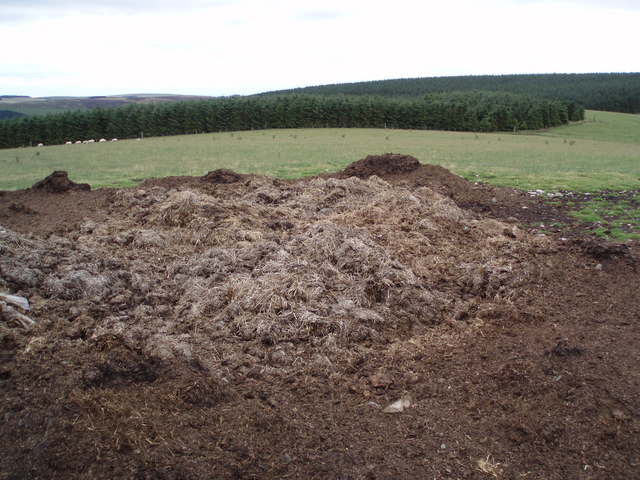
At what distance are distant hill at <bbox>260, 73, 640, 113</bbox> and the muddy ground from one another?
288 feet

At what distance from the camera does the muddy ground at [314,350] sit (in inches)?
143

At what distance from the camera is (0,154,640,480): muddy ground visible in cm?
364

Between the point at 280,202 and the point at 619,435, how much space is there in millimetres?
8626

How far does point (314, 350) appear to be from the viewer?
207 inches

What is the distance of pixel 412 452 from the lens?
379 cm

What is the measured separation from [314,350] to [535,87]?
125 meters

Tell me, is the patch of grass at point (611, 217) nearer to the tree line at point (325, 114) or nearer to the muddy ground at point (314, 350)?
the muddy ground at point (314, 350)

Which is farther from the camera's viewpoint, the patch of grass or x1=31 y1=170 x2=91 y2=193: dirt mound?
x1=31 y1=170 x2=91 y2=193: dirt mound

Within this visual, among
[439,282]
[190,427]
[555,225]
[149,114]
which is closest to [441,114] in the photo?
[149,114]

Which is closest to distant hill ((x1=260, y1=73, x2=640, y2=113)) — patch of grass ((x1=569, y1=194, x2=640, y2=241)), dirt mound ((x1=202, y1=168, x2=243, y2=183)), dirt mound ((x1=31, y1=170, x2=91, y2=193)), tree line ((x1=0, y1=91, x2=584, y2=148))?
tree line ((x1=0, y1=91, x2=584, y2=148))

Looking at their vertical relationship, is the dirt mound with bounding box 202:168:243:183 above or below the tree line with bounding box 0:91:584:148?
below

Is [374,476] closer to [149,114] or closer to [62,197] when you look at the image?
[62,197]

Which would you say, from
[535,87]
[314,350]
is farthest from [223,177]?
[535,87]

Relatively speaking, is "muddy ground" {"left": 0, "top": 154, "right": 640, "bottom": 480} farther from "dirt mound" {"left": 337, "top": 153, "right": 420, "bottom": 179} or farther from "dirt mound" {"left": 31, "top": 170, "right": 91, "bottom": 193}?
"dirt mound" {"left": 337, "top": 153, "right": 420, "bottom": 179}
